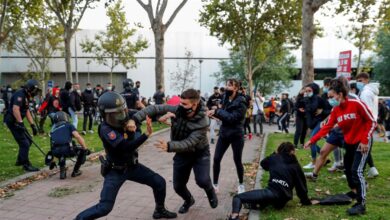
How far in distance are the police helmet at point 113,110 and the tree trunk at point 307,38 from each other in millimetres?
11645

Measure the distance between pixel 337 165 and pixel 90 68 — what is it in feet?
145

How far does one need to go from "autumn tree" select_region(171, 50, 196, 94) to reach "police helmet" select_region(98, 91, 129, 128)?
42.2 meters

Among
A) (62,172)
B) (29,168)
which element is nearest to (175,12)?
(29,168)

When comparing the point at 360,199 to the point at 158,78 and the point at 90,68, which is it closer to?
the point at 158,78

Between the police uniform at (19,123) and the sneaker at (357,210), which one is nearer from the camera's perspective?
the sneaker at (357,210)

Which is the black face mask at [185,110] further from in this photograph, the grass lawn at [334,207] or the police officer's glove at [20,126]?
the police officer's glove at [20,126]

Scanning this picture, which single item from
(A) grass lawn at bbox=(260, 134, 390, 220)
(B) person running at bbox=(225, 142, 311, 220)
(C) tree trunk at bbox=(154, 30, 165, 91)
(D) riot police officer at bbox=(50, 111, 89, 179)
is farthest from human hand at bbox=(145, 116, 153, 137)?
(C) tree trunk at bbox=(154, 30, 165, 91)

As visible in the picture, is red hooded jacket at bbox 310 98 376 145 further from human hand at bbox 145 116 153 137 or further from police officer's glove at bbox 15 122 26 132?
police officer's glove at bbox 15 122 26 132

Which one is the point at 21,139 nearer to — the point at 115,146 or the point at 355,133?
the point at 115,146

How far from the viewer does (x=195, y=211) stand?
17.9 ft

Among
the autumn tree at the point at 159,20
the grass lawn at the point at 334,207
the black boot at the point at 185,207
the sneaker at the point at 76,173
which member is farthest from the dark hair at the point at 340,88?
the autumn tree at the point at 159,20

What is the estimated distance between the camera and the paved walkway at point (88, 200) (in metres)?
5.30

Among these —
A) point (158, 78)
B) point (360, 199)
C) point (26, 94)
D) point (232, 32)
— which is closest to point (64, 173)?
point (26, 94)

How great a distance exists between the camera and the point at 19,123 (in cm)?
766
